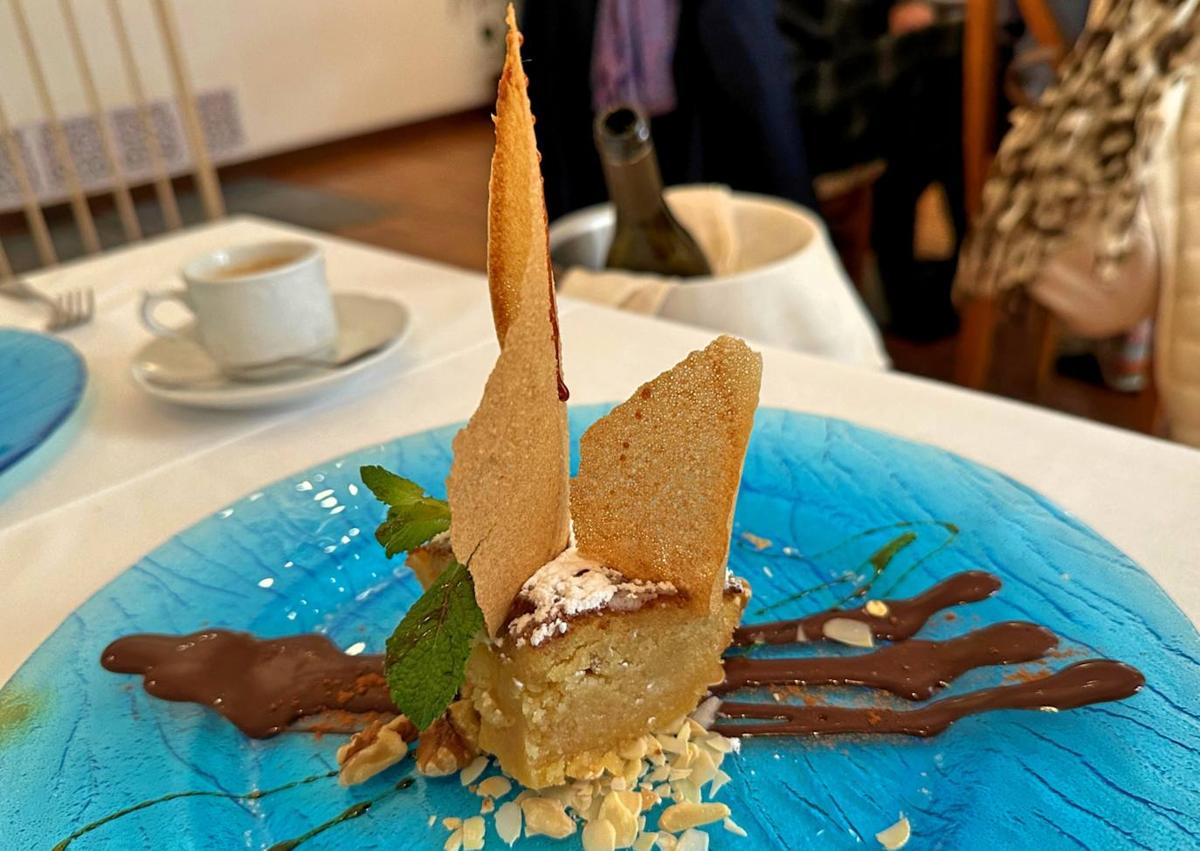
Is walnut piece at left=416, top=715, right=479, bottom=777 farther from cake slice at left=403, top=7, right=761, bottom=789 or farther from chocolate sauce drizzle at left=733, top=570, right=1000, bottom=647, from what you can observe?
chocolate sauce drizzle at left=733, top=570, right=1000, bottom=647

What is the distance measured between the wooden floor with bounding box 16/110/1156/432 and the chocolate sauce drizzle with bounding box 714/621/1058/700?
177cm

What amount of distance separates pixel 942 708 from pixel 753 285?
580 millimetres

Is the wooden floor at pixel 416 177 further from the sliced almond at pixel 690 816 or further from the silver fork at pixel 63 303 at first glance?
the sliced almond at pixel 690 816

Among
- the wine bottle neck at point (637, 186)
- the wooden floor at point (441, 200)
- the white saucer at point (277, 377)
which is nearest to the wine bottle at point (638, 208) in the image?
the wine bottle neck at point (637, 186)

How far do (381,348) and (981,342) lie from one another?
1.58 m

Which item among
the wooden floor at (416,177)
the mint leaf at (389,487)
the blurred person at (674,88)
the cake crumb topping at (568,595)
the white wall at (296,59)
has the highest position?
the mint leaf at (389,487)

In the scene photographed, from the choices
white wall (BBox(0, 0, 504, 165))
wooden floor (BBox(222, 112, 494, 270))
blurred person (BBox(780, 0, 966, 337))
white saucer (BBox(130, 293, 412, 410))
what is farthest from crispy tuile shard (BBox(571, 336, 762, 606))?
white wall (BBox(0, 0, 504, 165))

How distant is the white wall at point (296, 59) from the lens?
412cm

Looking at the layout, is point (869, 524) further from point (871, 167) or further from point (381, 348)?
point (871, 167)

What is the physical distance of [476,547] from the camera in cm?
47

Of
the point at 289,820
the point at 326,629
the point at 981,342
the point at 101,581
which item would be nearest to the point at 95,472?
the point at 101,581

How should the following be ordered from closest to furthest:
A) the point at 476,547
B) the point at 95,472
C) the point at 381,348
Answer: the point at 476,547 < the point at 95,472 < the point at 381,348

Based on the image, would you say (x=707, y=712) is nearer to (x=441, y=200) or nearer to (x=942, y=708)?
(x=942, y=708)

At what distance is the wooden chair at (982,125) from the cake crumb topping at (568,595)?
1582mm
